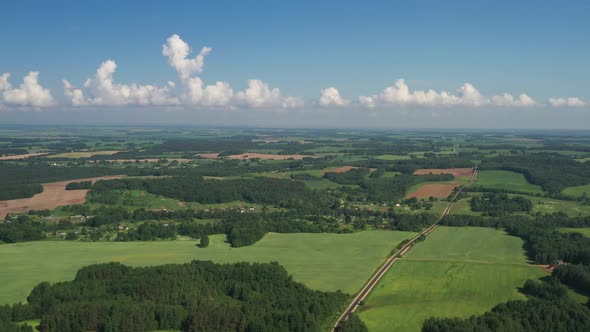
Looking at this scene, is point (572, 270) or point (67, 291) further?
point (572, 270)

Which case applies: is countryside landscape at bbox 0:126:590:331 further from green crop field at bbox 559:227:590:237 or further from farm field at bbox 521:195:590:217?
farm field at bbox 521:195:590:217

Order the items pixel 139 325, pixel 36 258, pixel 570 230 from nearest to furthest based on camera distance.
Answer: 1. pixel 139 325
2. pixel 36 258
3. pixel 570 230

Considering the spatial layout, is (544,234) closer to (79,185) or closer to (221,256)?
(221,256)

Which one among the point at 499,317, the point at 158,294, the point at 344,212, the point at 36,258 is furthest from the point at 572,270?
the point at 36,258

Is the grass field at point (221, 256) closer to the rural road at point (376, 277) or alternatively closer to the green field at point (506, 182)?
the rural road at point (376, 277)

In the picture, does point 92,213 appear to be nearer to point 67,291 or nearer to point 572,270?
point 67,291

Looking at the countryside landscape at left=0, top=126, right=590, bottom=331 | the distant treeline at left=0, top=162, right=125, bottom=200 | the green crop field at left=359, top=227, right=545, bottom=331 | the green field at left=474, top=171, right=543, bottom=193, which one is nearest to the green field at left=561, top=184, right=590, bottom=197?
the countryside landscape at left=0, top=126, right=590, bottom=331
